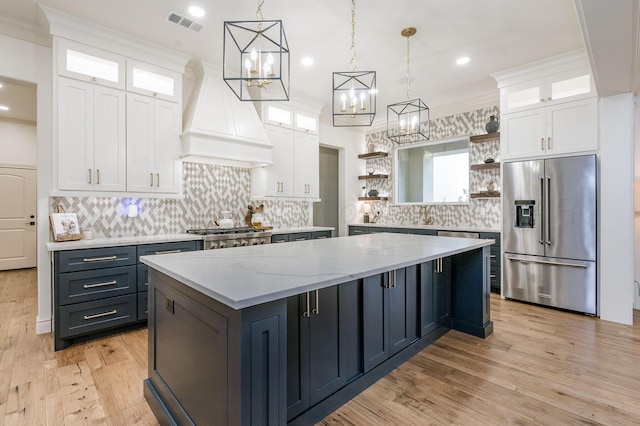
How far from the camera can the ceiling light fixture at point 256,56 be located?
1862 millimetres

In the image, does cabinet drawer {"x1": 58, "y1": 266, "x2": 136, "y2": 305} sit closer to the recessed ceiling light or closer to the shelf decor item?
the recessed ceiling light

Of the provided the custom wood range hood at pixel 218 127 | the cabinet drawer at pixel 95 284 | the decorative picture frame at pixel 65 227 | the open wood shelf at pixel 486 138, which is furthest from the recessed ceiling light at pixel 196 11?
the open wood shelf at pixel 486 138

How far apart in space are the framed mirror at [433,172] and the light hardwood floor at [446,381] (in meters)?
2.82

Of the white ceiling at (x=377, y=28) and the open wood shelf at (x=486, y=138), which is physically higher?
the white ceiling at (x=377, y=28)

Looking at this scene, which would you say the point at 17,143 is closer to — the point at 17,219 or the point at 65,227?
the point at 17,219

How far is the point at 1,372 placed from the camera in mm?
2365

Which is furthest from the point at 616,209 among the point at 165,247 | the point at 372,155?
the point at 165,247

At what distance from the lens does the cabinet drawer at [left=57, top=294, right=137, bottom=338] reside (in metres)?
2.80

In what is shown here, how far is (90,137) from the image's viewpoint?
3.19 m

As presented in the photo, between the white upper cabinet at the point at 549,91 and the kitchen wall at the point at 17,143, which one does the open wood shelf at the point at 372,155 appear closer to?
the white upper cabinet at the point at 549,91

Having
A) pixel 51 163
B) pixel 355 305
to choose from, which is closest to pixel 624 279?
pixel 355 305

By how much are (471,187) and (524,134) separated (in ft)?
4.37

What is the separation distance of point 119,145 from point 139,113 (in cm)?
42

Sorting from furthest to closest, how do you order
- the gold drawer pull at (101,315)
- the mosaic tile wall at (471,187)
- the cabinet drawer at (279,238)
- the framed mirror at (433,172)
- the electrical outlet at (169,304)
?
1. the framed mirror at (433,172)
2. the mosaic tile wall at (471,187)
3. the cabinet drawer at (279,238)
4. the gold drawer pull at (101,315)
5. the electrical outlet at (169,304)
